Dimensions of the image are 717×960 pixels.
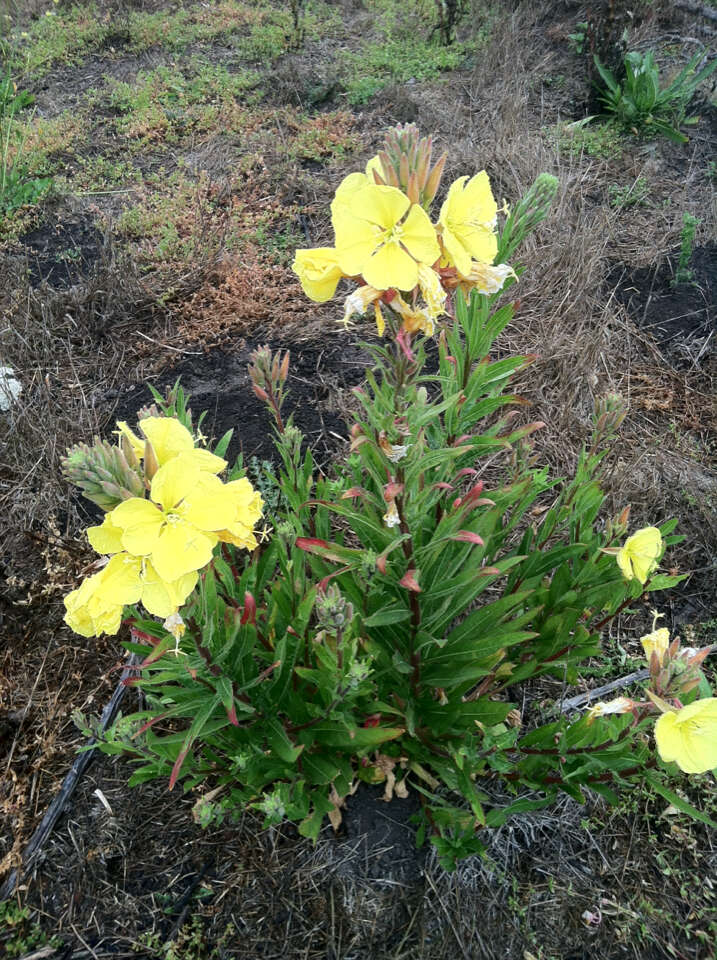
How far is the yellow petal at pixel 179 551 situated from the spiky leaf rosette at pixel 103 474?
11 cm

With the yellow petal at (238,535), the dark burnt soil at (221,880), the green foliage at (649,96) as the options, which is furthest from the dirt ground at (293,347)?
the yellow petal at (238,535)

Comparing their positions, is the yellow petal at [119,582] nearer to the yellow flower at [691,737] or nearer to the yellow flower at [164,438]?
the yellow flower at [164,438]

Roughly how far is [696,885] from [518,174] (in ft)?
13.6

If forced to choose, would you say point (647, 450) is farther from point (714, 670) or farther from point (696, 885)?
point (696, 885)

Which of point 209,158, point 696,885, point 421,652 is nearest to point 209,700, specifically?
point 421,652

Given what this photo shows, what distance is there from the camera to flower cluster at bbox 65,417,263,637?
1222mm

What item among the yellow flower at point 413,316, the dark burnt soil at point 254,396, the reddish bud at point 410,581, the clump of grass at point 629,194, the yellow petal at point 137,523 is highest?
the yellow flower at point 413,316

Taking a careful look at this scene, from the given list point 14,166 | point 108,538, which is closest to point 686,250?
point 108,538

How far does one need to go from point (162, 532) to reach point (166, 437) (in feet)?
0.71

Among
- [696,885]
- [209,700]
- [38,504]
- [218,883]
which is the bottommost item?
[696,885]

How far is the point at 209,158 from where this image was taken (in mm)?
5203

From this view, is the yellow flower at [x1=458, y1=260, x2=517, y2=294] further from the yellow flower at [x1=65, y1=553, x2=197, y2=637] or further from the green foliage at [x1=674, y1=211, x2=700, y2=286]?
the green foliage at [x1=674, y1=211, x2=700, y2=286]

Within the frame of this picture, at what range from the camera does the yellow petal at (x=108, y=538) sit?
4.06 ft

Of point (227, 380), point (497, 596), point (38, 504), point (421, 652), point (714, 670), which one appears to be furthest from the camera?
point (227, 380)
